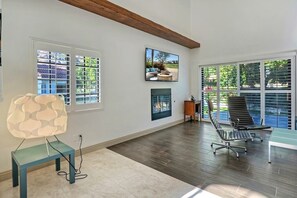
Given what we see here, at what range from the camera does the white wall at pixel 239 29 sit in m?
4.73

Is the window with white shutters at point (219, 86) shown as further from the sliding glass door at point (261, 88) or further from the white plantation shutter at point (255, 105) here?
the white plantation shutter at point (255, 105)

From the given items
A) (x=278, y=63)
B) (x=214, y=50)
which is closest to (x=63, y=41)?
(x=214, y=50)

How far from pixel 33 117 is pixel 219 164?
2828 mm

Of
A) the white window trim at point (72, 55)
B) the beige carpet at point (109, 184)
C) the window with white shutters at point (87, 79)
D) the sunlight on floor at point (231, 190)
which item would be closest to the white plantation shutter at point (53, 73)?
the white window trim at point (72, 55)

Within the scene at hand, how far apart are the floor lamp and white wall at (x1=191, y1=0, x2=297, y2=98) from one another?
18.3 feet

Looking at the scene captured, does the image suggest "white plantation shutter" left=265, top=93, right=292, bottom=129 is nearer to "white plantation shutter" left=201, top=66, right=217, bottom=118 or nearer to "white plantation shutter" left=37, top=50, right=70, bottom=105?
"white plantation shutter" left=201, top=66, right=217, bottom=118

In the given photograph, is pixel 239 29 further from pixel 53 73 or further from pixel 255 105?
pixel 53 73

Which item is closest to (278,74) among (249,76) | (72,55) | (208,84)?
(249,76)

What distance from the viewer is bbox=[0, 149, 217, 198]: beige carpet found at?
2094mm

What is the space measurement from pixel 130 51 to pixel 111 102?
4.68ft

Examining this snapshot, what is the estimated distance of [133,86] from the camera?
450 cm

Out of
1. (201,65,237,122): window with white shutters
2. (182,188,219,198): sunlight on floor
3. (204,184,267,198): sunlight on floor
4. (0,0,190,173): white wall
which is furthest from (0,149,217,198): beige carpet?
(201,65,237,122): window with white shutters

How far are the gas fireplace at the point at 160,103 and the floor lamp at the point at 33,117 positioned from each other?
10.8 feet

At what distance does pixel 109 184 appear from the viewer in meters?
2.31
